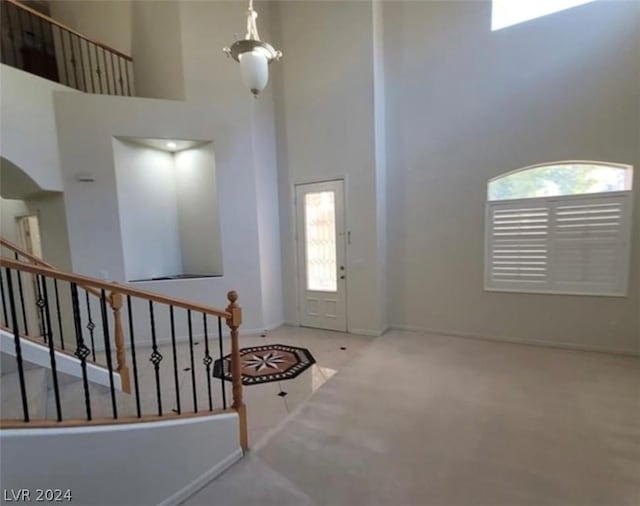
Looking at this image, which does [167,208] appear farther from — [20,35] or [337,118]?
[20,35]

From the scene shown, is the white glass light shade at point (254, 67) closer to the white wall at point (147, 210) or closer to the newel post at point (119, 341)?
the newel post at point (119, 341)

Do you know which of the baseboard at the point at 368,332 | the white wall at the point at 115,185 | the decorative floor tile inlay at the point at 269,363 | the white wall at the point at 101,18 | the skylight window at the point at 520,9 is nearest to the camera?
the decorative floor tile inlay at the point at 269,363

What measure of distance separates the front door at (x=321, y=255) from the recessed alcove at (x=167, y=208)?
4.29 feet

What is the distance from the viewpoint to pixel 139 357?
4.13 m

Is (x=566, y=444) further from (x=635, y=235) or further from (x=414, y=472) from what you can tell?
(x=635, y=235)

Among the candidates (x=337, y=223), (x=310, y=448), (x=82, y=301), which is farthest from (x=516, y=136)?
(x=82, y=301)

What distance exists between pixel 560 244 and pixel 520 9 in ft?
9.55

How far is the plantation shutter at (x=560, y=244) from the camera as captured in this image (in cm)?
362

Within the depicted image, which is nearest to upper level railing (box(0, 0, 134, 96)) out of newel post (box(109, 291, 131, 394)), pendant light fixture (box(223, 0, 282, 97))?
pendant light fixture (box(223, 0, 282, 97))

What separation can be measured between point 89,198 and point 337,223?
3331 mm

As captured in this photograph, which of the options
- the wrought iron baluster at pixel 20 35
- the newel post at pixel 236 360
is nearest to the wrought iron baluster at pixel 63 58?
the wrought iron baluster at pixel 20 35

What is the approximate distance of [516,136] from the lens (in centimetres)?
398

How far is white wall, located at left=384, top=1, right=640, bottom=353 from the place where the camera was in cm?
354

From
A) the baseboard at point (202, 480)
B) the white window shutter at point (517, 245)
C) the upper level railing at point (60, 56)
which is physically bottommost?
the baseboard at point (202, 480)
